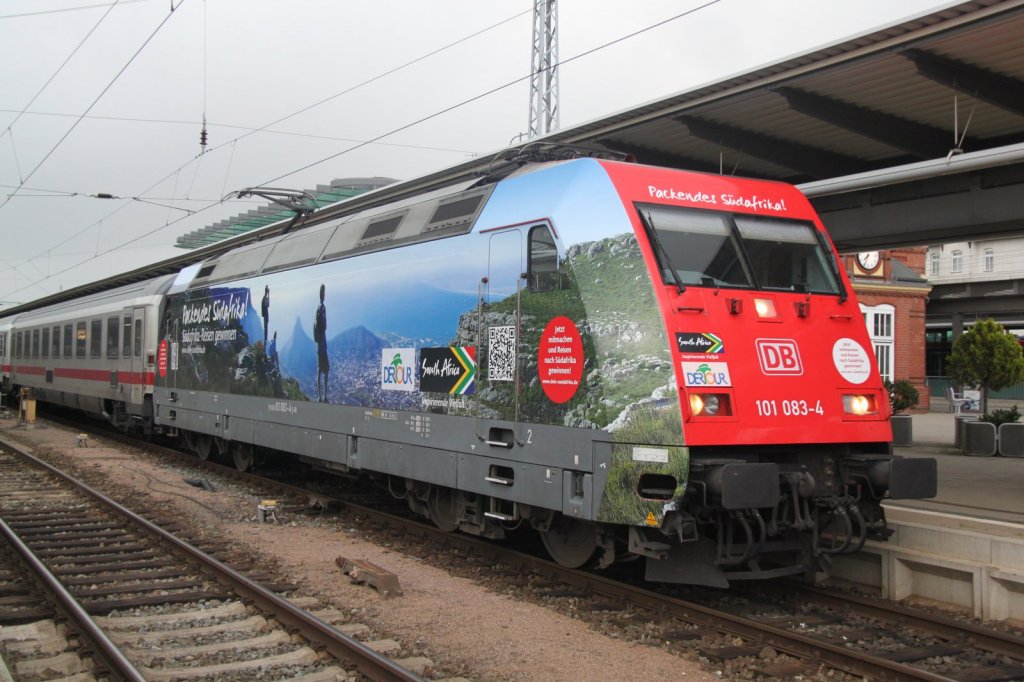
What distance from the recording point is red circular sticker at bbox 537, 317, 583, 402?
6586 millimetres

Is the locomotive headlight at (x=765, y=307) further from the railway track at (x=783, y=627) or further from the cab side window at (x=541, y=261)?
the railway track at (x=783, y=627)

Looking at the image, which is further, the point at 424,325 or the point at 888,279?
the point at 888,279

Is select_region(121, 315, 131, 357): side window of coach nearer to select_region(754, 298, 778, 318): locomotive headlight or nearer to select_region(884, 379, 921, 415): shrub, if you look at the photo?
select_region(754, 298, 778, 318): locomotive headlight

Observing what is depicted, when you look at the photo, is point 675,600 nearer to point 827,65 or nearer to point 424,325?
point 424,325

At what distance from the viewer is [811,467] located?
261 inches

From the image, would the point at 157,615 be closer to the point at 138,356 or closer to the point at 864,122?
the point at 864,122

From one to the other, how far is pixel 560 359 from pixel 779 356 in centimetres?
162

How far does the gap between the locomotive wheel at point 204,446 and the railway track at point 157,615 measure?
5.07m

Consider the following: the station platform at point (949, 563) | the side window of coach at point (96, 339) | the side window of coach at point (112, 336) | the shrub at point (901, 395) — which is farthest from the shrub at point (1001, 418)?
the side window of coach at point (96, 339)

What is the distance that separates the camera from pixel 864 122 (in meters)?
10.0

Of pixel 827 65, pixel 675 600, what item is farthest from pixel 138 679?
pixel 827 65

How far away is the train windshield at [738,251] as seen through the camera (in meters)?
6.62

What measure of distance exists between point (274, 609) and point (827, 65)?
22.0ft

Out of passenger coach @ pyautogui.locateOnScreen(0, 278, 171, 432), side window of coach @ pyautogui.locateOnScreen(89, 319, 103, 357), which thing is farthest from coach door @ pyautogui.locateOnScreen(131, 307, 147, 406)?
side window of coach @ pyautogui.locateOnScreen(89, 319, 103, 357)
